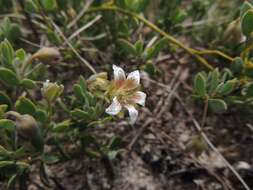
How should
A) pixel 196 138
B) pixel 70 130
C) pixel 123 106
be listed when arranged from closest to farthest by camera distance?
pixel 123 106, pixel 70 130, pixel 196 138

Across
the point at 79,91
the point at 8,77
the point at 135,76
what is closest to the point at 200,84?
the point at 135,76

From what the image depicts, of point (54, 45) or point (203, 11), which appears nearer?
point (54, 45)

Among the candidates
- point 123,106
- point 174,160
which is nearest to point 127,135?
point 174,160

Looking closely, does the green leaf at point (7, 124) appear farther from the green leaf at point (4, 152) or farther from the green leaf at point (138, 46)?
the green leaf at point (138, 46)

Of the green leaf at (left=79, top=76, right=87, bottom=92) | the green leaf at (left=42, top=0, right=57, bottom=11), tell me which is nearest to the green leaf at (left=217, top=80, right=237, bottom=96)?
the green leaf at (left=79, top=76, right=87, bottom=92)

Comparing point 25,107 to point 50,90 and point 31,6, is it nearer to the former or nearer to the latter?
point 50,90

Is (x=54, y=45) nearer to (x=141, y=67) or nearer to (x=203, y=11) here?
(x=141, y=67)

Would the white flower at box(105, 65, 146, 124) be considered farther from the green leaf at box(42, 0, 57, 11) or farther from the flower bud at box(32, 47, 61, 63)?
the green leaf at box(42, 0, 57, 11)

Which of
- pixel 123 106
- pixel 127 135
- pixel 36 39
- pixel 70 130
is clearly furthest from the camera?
pixel 36 39

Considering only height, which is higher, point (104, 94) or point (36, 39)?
point (36, 39)
